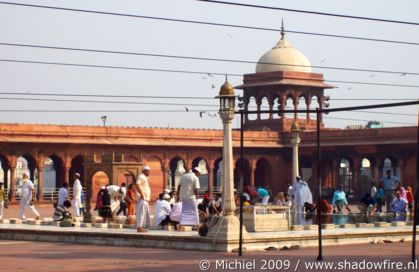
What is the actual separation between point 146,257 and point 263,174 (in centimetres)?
3074

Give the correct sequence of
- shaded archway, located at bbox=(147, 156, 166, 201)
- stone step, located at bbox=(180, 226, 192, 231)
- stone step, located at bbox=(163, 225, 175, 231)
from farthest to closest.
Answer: shaded archway, located at bbox=(147, 156, 166, 201) < stone step, located at bbox=(163, 225, 175, 231) < stone step, located at bbox=(180, 226, 192, 231)

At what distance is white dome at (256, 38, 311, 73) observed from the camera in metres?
42.2

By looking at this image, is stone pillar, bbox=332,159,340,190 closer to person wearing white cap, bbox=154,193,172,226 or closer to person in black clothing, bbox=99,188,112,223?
person in black clothing, bbox=99,188,112,223

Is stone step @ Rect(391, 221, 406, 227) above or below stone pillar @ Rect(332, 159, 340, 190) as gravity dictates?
below

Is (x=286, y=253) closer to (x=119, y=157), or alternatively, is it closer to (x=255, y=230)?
(x=255, y=230)

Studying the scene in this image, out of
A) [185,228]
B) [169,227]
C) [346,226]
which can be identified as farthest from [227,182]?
[346,226]

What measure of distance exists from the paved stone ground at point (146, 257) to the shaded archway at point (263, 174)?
1068 inches

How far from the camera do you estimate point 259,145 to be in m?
39.6

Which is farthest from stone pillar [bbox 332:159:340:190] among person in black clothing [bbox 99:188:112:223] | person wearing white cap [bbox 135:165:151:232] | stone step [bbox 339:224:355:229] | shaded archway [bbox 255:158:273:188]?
person wearing white cap [bbox 135:165:151:232]

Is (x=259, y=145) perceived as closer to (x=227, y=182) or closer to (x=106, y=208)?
(x=106, y=208)

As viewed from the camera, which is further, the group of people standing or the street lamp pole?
the group of people standing

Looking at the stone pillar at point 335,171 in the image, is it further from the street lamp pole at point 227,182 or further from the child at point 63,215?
the street lamp pole at point 227,182

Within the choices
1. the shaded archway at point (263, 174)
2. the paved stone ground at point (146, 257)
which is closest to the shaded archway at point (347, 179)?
the shaded archway at point (263, 174)

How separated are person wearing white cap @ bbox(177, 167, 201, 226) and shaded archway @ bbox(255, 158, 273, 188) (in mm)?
26121
